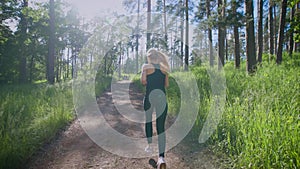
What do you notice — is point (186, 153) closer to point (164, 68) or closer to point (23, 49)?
point (164, 68)

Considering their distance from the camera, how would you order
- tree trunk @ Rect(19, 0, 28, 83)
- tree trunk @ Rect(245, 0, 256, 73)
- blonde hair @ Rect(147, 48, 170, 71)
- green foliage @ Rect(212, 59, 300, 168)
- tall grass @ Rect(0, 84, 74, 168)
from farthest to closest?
tree trunk @ Rect(19, 0, 28, 83)
tree trunk @ Rect(245, 0, 256, 73)
blonde hair @ Rect(147, 48, 170, 71)
tall grass @ Rect(0, 84, 74, 168)
green foliage @ Rect(212, 59, 300, 168)

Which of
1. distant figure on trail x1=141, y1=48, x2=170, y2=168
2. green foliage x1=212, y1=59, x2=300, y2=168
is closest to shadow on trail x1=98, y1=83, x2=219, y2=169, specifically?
green foliage x1=212, y1=59, x2=300, y2=168

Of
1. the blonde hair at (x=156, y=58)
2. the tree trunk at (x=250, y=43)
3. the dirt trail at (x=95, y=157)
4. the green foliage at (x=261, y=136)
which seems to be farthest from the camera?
the tree trunk at (x=250, y=43)

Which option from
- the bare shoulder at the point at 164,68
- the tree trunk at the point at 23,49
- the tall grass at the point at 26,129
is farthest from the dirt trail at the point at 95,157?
the tree trunk at the point at 23,49

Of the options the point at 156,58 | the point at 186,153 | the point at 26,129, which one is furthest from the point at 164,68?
the point at 26,129

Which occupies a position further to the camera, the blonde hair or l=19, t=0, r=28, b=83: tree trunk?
l=19, t=0, r=28, b=83: tree trunk

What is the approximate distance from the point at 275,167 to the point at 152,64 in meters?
2.23

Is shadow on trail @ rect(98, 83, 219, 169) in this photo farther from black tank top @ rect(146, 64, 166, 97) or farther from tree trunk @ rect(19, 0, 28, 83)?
tree trunk @ rect(19, 0, 28, 83)

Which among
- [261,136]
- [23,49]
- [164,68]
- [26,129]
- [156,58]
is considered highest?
[23,49]

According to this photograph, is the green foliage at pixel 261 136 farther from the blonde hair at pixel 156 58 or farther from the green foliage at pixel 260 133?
the blonde hair at pixel 156 58

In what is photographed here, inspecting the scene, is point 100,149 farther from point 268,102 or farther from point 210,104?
point 268,102

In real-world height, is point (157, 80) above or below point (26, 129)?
above

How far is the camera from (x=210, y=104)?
4.42 meters

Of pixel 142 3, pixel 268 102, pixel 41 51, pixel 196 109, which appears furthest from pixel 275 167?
pixel 41 51
